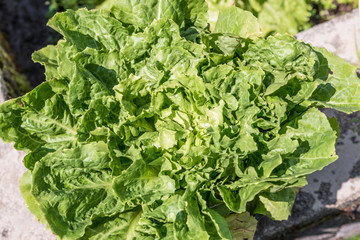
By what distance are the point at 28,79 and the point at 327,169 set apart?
2.57m

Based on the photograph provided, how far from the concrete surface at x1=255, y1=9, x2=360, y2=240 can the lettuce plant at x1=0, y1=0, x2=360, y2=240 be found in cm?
65

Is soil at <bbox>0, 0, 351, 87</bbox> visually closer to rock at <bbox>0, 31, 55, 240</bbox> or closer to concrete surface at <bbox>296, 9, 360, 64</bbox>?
concrete surface at <bbox>296, 9, 360, 64</bbox>

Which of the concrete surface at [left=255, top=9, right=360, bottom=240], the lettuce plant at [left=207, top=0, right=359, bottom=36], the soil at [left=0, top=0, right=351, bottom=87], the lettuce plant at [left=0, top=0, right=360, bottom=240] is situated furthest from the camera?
the soil at [left=0, top=0, right=351, bottom=87]

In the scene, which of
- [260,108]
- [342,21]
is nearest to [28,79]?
[260,108]

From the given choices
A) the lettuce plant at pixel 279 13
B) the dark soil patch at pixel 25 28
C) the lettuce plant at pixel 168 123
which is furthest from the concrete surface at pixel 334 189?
the dark soil patch at pixel 25 28

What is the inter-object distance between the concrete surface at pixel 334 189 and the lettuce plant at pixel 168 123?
0.65 meters

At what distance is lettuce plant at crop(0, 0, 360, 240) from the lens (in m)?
1.67

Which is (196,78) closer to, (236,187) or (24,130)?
(236,187)

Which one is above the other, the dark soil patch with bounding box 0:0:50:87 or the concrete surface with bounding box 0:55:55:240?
the dark soil patch with bounding box 0:0:50:87

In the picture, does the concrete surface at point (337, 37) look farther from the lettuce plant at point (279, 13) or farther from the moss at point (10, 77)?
the moss at point (10, 77)

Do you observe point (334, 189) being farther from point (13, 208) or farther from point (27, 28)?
point (27, 28)

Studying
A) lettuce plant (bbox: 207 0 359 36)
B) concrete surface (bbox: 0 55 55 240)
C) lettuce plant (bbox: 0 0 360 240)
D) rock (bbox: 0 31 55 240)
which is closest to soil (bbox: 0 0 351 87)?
lettuce plant (bbox: 207 0 359 36)

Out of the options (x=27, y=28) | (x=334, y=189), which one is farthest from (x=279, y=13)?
(x=27, y=28)

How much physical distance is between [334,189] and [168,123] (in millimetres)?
1432
